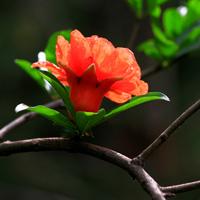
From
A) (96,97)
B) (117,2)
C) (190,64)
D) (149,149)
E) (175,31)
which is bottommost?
(149,149)

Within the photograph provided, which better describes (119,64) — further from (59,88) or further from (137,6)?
(137,6)

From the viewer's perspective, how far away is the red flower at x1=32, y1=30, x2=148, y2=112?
2.58ft

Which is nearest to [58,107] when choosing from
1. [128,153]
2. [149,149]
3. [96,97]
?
[96,97]

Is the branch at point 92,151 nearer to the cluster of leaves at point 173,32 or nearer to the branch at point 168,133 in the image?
the branch at point 168,133

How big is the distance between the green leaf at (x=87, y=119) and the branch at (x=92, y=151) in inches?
1.0

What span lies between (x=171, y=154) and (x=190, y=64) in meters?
0.70

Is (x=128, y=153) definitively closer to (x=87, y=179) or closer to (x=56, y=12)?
(x=87, y=179)

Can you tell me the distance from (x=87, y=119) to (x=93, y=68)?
0.07 metres

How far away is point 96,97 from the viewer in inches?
32.2

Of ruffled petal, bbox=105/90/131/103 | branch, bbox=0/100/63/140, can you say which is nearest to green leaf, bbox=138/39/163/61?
branch, bbox=0/100/63/140

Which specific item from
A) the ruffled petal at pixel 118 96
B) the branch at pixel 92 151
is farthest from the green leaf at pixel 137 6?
the branch at pixel 92 151

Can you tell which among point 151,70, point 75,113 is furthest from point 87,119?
point 151,70

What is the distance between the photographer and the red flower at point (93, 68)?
79cm

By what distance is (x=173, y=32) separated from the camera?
138cm
